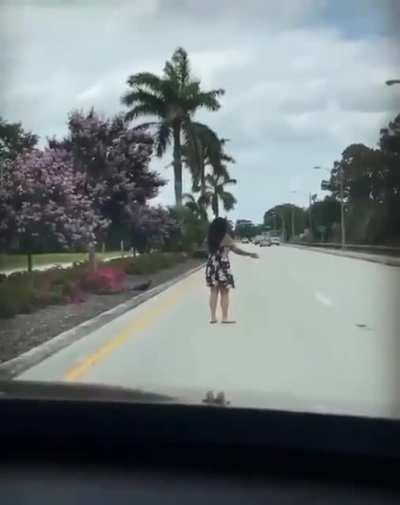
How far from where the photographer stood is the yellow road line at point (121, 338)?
34.6ft

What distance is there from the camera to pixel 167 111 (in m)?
24.5

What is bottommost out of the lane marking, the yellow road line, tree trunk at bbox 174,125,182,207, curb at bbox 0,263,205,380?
the lane marking

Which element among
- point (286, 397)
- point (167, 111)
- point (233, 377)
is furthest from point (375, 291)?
point (286, 397)

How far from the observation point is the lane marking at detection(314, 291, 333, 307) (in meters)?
20.2

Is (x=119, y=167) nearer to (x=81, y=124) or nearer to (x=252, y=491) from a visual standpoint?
(x=81, y=124)

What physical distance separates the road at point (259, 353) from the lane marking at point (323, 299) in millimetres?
23

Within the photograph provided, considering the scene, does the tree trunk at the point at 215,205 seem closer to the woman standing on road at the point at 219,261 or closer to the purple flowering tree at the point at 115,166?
the woman standing on road at the point at 219,261

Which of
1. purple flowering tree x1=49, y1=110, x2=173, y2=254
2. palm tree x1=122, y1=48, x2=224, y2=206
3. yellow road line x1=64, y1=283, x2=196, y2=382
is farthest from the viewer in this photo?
purple flowering tree x1=49, y1=110, x2=173, y2=254

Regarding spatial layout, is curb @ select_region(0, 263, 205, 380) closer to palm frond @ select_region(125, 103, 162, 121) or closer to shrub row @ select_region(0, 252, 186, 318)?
shrub row @ select_region(0, 252, 186, 318)

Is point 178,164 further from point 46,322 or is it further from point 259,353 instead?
point 259,353

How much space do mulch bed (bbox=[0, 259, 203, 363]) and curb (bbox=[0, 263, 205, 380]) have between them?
13 cm

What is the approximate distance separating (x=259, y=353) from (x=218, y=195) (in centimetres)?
320

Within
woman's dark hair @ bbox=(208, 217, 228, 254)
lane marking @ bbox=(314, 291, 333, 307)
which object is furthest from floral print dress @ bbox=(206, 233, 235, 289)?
lane marking @ bbox=(314, 291, 333, 307)

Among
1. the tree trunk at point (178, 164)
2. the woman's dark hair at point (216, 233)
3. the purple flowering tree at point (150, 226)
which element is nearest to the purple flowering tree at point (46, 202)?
the tree trunk at point (178, 164)
